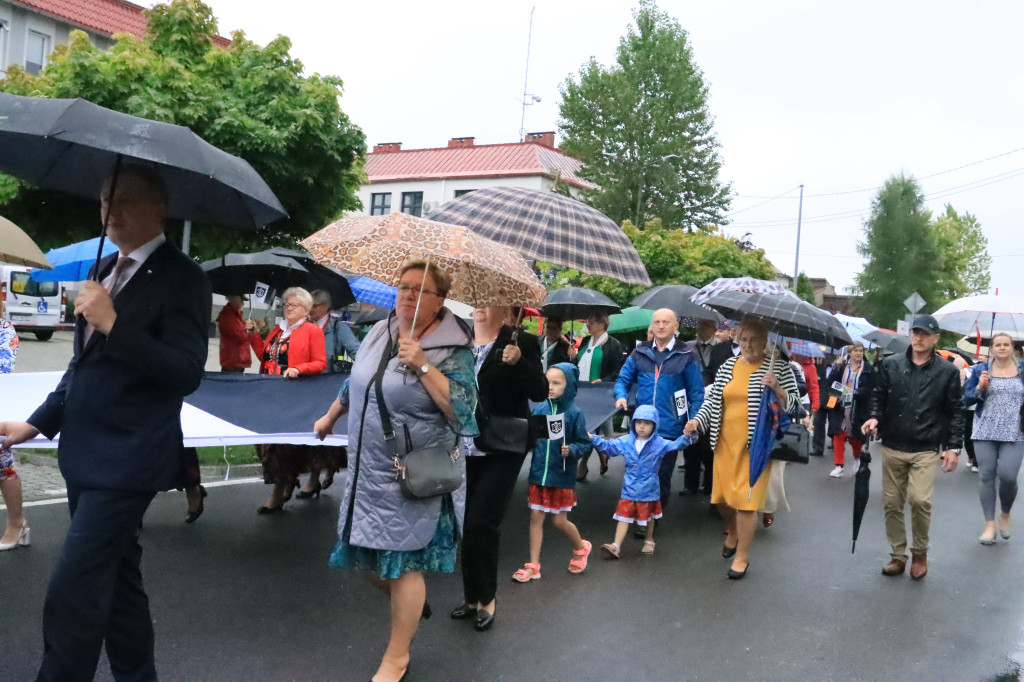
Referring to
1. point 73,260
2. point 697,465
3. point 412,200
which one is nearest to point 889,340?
point 697,465

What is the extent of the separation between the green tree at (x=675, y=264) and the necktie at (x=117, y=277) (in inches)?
626

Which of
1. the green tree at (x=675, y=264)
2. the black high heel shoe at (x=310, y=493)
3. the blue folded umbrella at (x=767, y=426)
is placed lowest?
the black high heel shoe at (x=310, y=493)

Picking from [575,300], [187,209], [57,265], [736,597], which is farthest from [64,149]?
[575,300]

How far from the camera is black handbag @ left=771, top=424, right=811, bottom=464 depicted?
6.98 m

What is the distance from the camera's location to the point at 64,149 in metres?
3.75

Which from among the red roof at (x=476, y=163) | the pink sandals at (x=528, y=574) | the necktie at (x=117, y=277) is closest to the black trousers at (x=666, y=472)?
the pink sandals at (x=528, y=574)

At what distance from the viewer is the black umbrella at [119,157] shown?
3.20 m

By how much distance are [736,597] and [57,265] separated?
6.95m

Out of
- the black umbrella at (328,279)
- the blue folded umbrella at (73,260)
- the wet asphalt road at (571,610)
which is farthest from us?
the black umbrella at (328,279)

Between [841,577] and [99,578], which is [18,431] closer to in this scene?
[99,578]

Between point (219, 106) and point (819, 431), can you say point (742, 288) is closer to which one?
point (819, 431)

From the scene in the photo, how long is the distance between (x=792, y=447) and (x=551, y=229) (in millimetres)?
2632

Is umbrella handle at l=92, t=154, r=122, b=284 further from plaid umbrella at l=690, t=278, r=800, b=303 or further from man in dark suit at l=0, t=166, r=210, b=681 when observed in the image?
plaid umbrella at l=690, t=278, r=800, b=303

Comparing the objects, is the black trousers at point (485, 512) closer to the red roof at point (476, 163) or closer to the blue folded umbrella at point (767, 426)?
the blue folded umbrella at point (767, 426)
